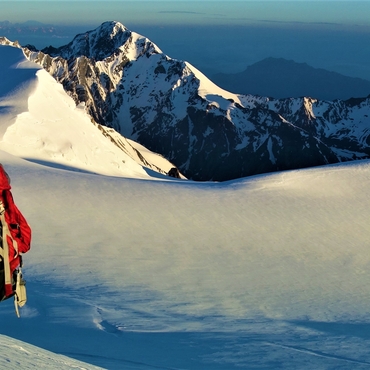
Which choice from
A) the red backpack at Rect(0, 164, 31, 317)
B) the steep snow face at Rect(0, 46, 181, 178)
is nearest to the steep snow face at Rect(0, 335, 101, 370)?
the red backpack at Rect(0, 164, 31, 317)

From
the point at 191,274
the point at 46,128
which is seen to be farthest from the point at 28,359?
the point at 46,128

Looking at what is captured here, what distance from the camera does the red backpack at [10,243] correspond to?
21.2 feet

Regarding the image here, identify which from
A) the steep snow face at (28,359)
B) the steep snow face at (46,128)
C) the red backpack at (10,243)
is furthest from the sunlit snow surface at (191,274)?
the steep snow face at (46,128)

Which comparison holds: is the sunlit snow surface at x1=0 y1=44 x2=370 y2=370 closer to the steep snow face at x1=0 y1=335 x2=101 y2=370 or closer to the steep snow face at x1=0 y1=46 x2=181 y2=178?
the steep snow face at x1=0 y1=335 x2=101 y2=370

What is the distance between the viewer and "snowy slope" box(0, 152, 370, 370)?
11.7 meters

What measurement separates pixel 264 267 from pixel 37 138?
38067mm

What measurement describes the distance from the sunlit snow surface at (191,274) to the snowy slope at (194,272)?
49 mm

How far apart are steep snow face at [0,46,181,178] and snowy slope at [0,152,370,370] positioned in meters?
21.8

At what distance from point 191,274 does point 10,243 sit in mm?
10829

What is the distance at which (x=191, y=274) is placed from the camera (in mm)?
17031

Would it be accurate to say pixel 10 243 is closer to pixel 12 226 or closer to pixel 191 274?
pixel 12 226

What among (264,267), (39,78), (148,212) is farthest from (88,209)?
(39,78)

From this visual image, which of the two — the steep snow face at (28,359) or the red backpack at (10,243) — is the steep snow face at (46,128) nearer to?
the steep snow face at (28,359)

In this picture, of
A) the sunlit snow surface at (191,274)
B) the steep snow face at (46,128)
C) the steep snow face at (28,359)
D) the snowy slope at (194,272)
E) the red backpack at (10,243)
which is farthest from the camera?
the steep snow face at (46,128)
